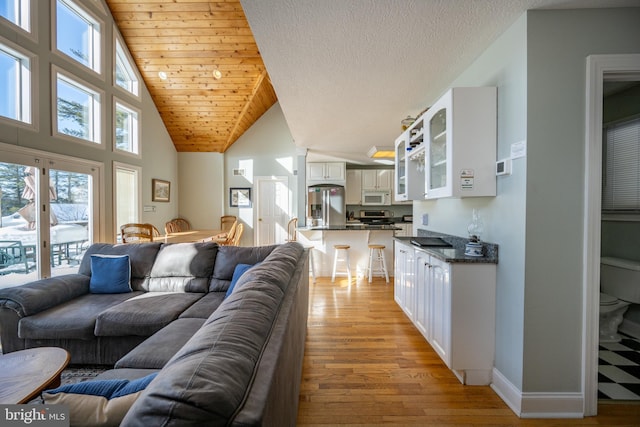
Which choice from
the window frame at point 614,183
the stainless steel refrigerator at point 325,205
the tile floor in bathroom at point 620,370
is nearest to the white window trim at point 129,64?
the stainless steel refrigerator at point 325,205

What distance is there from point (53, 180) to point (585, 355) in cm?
536

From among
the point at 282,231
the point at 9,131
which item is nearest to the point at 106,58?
the point at 9,131

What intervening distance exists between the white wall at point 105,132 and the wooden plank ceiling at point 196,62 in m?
0.29

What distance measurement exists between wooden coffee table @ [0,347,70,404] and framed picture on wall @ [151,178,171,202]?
4536 millimetres

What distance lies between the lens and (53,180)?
3383mm

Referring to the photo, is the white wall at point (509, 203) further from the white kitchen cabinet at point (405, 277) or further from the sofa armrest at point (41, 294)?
the sofa armrest at point (41, 294)

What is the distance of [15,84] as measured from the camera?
2959 millimetres

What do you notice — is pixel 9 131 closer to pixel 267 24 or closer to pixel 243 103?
pixel 267 24

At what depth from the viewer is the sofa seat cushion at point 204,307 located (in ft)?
6.88

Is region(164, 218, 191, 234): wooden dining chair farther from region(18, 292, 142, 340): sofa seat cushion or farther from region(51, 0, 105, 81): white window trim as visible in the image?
region(18, 292, 142, 340): sofa seat cushion

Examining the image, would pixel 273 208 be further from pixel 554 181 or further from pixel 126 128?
pixel 554 181

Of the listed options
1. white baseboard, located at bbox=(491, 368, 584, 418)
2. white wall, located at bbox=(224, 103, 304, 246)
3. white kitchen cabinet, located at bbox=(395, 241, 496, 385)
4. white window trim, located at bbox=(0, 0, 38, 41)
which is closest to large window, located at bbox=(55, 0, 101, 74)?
white window trim, located at bbox=(0, 0, 38, 41)

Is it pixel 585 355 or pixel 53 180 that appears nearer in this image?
pixel 585 355

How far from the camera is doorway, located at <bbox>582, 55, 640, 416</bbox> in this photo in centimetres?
161
